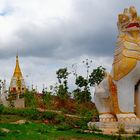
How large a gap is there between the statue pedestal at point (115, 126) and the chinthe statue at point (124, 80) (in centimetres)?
17

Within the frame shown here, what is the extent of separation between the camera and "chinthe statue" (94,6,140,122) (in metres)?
15.6

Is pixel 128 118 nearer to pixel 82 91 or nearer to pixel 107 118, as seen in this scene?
pixel 107 118

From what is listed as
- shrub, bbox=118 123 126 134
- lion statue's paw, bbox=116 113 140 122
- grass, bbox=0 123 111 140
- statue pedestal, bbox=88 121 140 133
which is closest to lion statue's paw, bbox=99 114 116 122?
statue pedestal, bbox=88 121 140 133

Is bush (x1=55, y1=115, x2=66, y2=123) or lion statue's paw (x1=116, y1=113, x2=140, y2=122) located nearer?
lion statue's paw (x1=116, y1=113, x2=140, y2=122)

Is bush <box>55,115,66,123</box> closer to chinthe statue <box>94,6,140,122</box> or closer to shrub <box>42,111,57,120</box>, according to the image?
shrub <box>42,111,57,120</box>

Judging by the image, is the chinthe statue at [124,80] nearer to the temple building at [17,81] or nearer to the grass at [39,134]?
the grass at [39,134]

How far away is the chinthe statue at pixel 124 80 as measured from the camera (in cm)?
1557

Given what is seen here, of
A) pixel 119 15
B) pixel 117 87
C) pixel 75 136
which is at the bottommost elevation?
pixel 75 136

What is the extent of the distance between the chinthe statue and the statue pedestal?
0.55 ft

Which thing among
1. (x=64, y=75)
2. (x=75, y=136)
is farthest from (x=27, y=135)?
(x=64, y=75)

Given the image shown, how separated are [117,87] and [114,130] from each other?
5.32 ft

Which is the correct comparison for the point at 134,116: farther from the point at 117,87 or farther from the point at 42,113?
the point at 42,113

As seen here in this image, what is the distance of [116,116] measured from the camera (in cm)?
1592

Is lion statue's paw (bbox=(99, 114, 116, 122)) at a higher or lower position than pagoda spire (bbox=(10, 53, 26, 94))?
lower
